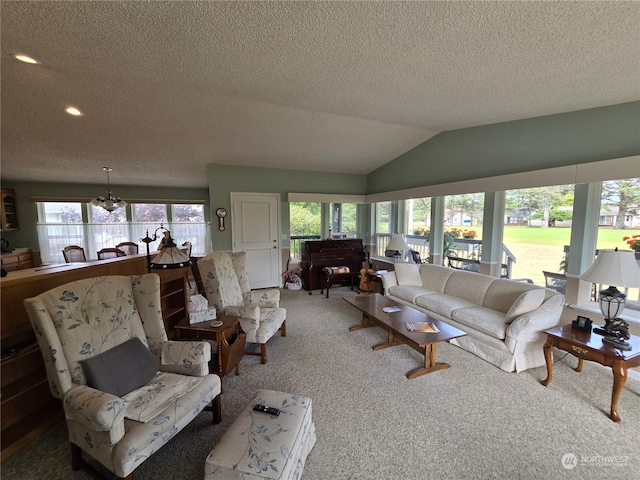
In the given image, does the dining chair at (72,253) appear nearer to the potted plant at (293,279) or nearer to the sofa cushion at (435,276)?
the potted plant at (293,279)

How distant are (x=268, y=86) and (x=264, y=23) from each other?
905mm

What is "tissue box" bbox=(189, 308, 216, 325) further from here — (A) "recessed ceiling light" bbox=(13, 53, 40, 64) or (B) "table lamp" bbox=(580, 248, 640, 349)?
(B) "table lamp" bbox=(580, 248, 640, 349)

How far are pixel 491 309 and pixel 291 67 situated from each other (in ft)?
11.2

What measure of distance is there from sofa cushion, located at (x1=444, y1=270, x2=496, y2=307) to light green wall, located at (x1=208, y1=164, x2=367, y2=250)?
10.7ft

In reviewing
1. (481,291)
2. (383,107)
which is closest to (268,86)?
(383,107)

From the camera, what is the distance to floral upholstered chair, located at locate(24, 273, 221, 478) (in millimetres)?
1260

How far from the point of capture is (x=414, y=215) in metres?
5.18

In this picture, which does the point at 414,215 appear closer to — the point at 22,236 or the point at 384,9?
the point at 384,9

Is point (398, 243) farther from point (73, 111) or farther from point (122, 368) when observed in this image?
point (73, 111)

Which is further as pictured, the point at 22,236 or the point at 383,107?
the point at 22,236

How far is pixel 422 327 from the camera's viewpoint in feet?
8.57

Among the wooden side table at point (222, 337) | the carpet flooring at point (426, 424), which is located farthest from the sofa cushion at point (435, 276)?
the wooden side table at point (222, 337)

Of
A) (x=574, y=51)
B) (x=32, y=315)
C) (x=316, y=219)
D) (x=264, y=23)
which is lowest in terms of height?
(x=32, y=315)

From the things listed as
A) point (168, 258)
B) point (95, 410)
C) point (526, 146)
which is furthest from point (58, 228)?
point (526, 146)
